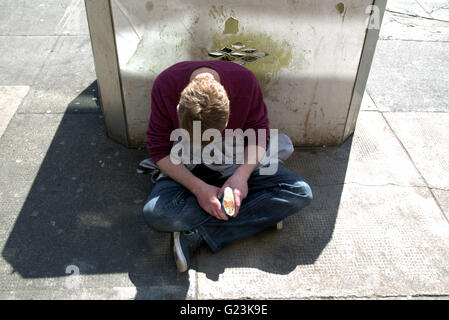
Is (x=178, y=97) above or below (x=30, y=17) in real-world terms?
above

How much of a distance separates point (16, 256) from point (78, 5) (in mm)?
4133

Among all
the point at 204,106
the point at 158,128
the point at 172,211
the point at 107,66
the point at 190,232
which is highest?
the point at 204,106

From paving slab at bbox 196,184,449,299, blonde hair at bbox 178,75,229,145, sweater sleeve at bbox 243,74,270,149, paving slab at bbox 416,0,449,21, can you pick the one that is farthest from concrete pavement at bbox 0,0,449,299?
paving slab at bbox 416,0,449,21

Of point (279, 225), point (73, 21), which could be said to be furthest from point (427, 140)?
point (73, 21)

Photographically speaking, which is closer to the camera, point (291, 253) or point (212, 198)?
point (212, 198)

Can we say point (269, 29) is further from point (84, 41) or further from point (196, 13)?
point (84, 41)

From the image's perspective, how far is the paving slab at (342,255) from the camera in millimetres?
2166

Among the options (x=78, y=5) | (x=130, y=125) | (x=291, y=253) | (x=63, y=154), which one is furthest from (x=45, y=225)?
(x=78, y=5)

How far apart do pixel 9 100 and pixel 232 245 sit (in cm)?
243

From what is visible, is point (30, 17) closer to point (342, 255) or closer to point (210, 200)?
point (210, 200)

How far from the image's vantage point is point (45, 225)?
2445 millimetres

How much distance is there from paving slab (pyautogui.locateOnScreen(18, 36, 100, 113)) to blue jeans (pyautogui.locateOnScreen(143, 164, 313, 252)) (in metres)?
1.61

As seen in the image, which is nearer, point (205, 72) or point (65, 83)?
point (205, 72)

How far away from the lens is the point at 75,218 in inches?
98.5
